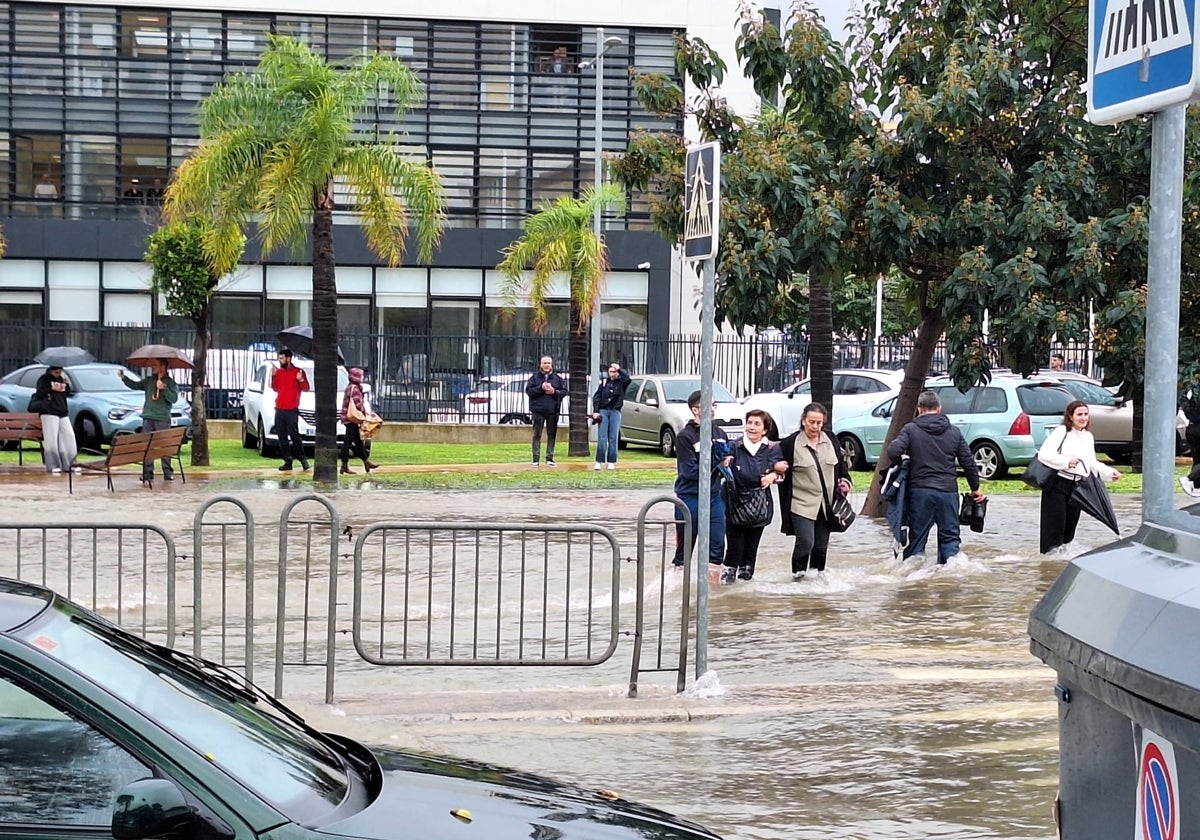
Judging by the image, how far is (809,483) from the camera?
1355 cm

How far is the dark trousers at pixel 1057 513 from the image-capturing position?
15.0 metres

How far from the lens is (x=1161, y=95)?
4.04 metres

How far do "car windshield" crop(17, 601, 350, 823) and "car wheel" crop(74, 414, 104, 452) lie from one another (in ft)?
81.8

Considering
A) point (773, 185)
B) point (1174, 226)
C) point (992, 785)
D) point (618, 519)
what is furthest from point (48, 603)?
point (618, 519)

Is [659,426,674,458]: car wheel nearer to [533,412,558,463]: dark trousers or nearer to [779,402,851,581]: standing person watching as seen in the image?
[533,412,558,463]: dark trousers

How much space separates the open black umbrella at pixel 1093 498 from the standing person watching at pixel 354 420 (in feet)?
40.8

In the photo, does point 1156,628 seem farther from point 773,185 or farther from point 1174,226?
point 773,185

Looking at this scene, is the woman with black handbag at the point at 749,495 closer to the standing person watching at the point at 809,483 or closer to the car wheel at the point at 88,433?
the standing person watching at the point at 809,483

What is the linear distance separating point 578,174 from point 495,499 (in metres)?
25.9

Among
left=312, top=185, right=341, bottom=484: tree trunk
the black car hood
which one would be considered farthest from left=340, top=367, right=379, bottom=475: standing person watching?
the black car hood

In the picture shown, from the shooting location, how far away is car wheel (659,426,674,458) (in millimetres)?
29562

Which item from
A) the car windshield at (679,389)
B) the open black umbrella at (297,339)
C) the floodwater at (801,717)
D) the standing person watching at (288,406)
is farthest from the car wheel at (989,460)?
the open black umbrella at (297,339)

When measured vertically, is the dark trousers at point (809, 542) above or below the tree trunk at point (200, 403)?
below

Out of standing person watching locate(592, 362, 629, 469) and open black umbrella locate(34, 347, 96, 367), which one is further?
standing person watching locate(592, 362, 629, 469)
